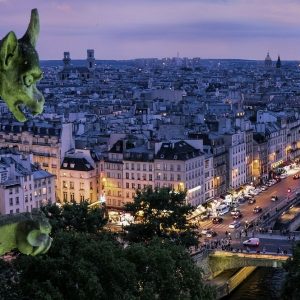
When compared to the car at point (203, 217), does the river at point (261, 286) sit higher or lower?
lower

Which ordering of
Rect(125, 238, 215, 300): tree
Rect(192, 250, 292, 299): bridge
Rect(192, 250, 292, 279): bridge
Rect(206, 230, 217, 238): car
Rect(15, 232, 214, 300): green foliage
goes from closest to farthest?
Rect(15, 232, 214, 300): green foliage, Rect(125, 238, 215, 300): tree, Rect(192, 250, 292, 299): bridge, Rect(192, 250, 292, 279): bridge, Rect(206, 230, 217, 238): car

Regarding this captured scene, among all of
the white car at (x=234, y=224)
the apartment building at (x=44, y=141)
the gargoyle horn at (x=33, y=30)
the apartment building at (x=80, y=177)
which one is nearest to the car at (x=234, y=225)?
the white car at (x=234, y=224)

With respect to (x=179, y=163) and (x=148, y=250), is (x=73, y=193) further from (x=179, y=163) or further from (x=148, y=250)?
(x=148, y=250)

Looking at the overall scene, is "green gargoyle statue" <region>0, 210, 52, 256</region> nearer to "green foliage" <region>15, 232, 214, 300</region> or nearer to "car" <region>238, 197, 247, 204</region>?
"green foliage" <region>15, 232, 214, 300</region>

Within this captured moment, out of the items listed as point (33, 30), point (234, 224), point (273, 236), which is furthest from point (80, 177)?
point (33, 30)

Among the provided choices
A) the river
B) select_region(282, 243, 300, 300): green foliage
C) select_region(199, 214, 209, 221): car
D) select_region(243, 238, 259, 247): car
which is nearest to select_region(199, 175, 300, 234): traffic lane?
select_region(199, 214, 209, 221): car

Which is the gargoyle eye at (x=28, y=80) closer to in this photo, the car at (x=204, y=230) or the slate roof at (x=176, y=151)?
the car at (x=204, y=230)

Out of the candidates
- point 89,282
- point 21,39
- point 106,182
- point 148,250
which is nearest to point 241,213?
point 106,182
